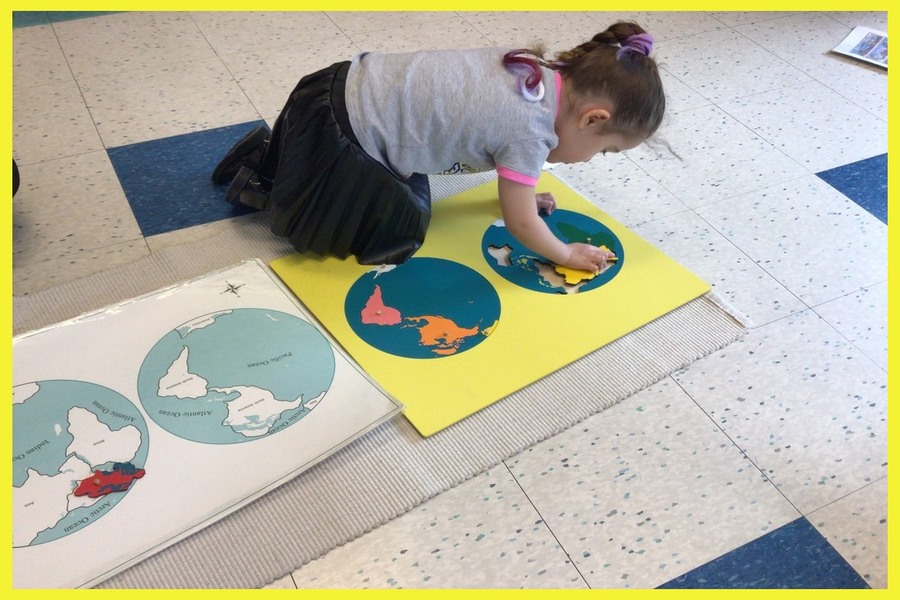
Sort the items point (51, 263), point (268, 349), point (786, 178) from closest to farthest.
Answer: point (268, 349)
point (51, 263)
point (786, 178)

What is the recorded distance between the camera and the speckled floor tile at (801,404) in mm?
928

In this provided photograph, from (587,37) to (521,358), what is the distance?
3.52ft

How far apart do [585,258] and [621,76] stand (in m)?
0.27

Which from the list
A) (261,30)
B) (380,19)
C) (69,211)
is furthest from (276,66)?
(69,211)

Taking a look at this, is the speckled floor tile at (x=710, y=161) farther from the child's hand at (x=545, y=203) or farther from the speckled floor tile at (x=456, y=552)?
the speckled floor tile at (x=456, y=552)

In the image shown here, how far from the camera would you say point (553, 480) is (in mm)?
908

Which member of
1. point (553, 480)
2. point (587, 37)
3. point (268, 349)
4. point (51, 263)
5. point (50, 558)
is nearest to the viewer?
point (50, 558)

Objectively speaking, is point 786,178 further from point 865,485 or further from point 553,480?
point 553,480

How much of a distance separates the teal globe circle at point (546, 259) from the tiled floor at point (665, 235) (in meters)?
0.08

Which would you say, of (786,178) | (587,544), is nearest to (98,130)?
(587,544)

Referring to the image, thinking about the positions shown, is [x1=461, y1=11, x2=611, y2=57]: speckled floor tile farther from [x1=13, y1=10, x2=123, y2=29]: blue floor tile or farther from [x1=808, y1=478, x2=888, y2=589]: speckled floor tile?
[x1=808, y1=478, x2=888, y2=589]: speckled floor tile

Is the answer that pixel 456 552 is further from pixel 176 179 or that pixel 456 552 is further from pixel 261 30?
pixel 261 30

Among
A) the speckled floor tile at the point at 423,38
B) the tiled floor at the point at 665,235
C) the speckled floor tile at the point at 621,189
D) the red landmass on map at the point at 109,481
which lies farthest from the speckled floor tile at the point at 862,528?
the speckled floor tile at the point at 423,38

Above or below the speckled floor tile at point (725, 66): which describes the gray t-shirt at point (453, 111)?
above
